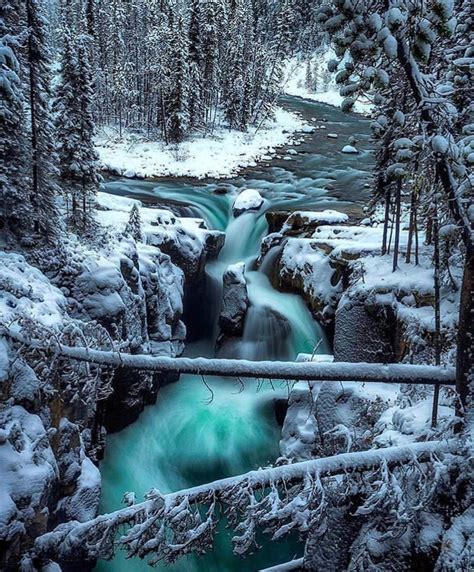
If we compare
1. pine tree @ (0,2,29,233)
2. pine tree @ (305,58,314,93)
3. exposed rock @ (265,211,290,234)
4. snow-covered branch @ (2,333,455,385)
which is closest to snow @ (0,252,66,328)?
snow-covered branch @ (2,333,455,385)

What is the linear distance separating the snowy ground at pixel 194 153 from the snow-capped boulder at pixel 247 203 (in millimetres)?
10362

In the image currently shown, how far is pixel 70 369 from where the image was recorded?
5.73 metres

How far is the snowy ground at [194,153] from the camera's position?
42125 mm

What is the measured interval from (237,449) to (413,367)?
40.8 ft

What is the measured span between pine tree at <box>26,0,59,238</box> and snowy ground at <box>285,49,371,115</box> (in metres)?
68.2

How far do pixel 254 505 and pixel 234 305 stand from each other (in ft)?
55.7

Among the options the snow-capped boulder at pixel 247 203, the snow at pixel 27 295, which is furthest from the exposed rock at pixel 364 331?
the snow-capped boulder at pixel 247 203

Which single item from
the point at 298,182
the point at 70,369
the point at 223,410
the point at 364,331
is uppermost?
the point at 298,182

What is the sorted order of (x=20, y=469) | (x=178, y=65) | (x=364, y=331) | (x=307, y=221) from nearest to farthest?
(x=20, y=469), (x=364, y=331), (x=307, y=221), (x=178, y=65)

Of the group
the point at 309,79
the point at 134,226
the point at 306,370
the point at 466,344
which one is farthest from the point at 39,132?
the point at 309,79

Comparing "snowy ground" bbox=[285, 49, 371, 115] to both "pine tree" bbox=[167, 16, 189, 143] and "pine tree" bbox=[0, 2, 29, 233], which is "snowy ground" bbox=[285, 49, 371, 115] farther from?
"pine tree" bbox=[0, 2, 29, 233]

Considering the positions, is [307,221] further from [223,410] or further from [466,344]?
[466,344]

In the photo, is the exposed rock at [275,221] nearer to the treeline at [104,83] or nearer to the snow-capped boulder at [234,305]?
the snow-capped boulder at [234,305]

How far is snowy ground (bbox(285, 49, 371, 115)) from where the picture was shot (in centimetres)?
8178
